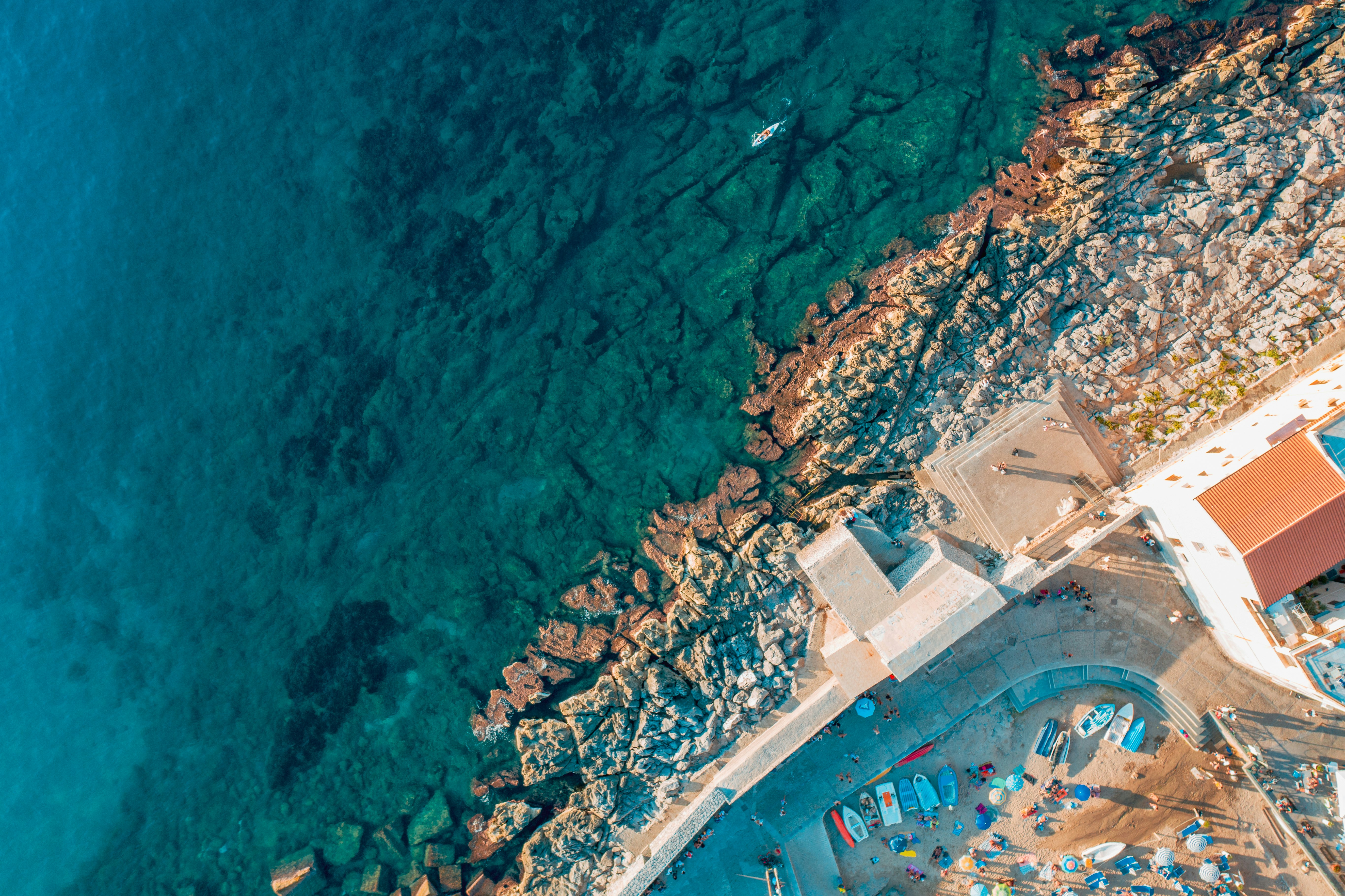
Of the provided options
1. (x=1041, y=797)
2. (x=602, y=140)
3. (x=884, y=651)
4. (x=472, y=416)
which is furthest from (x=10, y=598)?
(x=1041, y=797)

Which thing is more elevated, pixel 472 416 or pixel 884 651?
pixel 472 416

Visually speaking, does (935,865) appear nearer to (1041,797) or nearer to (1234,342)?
(1041,797)

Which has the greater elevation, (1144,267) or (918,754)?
(1144,267)

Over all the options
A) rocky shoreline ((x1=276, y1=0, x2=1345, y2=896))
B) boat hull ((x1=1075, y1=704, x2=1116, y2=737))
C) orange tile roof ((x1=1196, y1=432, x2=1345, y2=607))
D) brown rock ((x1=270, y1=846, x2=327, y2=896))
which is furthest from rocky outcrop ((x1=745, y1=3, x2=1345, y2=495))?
brown rock ((x1=270, y1=846, x2=327, y2=896))

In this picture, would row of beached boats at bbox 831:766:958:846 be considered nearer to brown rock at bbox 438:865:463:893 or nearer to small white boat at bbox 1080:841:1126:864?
small white boat at bbox 1080:841:1126:864

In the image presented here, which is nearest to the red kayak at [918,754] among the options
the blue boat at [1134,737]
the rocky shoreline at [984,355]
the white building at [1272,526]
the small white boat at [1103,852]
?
the rocky shoreline at [984,355]

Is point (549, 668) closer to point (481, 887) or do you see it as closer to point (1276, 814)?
point (481, 887)

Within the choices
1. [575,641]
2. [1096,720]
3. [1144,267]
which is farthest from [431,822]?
[1144,267]
